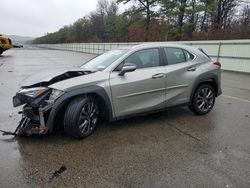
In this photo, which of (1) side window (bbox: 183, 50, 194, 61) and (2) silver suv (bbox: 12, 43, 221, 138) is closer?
(2) silver suv (bbox: 12, 43, 221, 138)

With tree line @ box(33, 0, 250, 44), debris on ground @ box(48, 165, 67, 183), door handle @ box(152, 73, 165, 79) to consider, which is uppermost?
tree line @ box(33, 0, 250, 44)

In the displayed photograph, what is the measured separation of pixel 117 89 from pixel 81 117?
2.59 ft

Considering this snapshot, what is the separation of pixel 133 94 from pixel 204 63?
6.91ft

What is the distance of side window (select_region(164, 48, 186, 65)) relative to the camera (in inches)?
210

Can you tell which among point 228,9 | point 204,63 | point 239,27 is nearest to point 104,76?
point 204,63

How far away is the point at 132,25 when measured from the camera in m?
43.7

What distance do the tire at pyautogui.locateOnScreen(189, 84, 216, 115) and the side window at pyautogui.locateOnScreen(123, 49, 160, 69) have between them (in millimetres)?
1258

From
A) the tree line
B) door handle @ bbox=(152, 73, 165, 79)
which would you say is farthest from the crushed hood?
the tree line

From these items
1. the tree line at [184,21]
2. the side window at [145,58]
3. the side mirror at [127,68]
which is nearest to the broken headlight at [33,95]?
the side mirror at [127,68]

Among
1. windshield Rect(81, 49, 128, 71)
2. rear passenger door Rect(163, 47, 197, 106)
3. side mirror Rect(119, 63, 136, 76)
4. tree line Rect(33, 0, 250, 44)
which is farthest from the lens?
tree line Rect(33, 0, 250, 44)

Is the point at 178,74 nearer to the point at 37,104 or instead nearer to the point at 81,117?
the point at 81,117

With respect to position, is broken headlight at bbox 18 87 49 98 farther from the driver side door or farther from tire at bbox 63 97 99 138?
the driver side door

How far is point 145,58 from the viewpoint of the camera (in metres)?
5.04

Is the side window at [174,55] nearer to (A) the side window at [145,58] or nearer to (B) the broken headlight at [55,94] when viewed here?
(A) the side window at [145,58]
